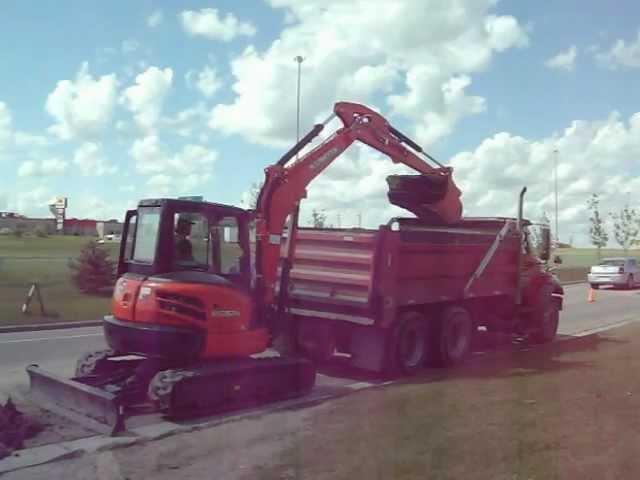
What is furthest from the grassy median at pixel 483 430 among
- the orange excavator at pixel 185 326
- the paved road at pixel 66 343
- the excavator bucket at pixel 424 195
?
the excavator bucket at pixel 424 195

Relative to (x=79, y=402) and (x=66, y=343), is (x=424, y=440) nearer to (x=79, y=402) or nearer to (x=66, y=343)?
(x=79, y=402)

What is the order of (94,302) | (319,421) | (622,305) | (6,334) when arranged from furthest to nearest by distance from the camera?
(622,305) → (94,302) → (6,334) → (319,421)

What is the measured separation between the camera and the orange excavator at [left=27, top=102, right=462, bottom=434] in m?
7.87

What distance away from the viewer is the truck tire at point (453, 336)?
11.4 m

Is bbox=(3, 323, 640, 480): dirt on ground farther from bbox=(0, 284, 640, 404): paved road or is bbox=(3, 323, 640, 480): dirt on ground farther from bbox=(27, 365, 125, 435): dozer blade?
bbox=(0, 284, 640, 404): paved road

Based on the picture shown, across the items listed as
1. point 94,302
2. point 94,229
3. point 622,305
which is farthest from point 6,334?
point 94,229

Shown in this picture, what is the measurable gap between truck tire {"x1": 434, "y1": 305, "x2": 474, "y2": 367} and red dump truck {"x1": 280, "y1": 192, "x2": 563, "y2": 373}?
0.05ft

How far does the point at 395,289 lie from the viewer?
34.3 feet

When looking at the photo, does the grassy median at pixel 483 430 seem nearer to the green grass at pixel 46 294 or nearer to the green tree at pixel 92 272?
the green grass at pixel 46 294

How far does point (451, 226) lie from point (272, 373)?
4991 millimetres

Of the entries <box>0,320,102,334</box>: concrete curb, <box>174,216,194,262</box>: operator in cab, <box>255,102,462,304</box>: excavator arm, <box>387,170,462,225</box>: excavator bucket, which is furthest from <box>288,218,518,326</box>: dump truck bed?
<box>0,320,102,334</box>: concrete curb

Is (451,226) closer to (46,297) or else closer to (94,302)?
(94,302)

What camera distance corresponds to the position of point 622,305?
2494 cm

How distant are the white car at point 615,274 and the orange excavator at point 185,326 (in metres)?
28.7
